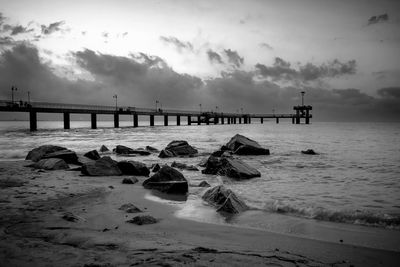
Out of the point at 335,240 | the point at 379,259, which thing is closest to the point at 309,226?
the point at 335,240

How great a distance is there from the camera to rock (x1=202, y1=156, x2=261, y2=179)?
927cm

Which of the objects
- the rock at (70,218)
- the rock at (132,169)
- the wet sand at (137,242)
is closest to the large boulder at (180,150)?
the rock at (132,169)

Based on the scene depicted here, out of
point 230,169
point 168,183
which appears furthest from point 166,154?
point 168,183

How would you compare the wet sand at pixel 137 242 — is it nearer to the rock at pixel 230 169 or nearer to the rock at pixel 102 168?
the rock at pixel 102 168

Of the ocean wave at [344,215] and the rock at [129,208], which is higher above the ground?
the rock at [129,208]

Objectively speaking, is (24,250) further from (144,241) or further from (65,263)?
(144,241)

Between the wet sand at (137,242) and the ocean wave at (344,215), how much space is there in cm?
145

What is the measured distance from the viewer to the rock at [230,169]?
9.27 meters

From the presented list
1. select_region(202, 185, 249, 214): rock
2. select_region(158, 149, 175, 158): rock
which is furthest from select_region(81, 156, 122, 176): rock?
select_region(158, 149, 175, 158): rock

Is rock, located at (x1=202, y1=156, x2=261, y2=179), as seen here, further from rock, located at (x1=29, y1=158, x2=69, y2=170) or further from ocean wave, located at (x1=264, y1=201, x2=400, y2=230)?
rock, located at (x1=29, y1=158, x2=69, y2=170)

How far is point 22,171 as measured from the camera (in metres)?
9.03

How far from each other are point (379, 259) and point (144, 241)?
283 centimetres

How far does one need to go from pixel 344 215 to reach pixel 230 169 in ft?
14.7

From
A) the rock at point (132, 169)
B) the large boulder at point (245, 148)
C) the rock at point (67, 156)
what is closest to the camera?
the rock at point (132, 169)
